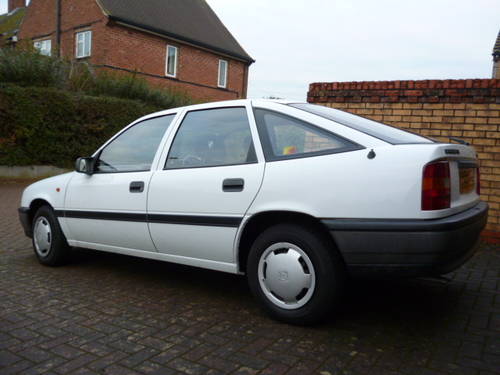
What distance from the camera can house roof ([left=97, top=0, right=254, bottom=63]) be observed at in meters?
22.1

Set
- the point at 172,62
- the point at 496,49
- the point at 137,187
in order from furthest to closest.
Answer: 1. the point at 172,62
2. the point at 496,49
3. the point at 137,187

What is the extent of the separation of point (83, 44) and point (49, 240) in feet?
65.2

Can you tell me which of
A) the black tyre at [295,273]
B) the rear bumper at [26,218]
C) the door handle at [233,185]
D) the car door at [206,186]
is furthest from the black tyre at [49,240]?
the black tyre at [295,273]

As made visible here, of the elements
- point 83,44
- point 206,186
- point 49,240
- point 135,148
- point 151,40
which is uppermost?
point 151,40

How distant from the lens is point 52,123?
1355 cm

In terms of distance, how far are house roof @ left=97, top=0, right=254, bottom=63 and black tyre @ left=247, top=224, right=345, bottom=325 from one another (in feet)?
66.2

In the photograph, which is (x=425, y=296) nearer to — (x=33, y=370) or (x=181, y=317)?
(x=181, y=317)

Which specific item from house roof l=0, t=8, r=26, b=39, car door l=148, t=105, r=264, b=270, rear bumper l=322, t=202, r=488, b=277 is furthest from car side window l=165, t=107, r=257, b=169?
house roof l=0, t=8, r=26, b=39

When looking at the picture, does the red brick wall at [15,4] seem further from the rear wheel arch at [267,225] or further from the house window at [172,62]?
the rear wheel arch at [267,225]

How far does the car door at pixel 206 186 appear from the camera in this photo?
3.46 meters

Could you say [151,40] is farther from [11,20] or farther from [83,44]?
[11,20]

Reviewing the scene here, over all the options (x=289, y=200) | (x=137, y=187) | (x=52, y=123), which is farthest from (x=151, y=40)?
(x=289, y=200)

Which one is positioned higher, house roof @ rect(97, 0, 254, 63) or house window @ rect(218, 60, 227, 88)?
house roof @ rect(97, 0, 254, 63)

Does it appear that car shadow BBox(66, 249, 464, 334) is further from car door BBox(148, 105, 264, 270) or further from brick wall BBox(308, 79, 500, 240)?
brick wall BBox(308, 79, 500, 240)
